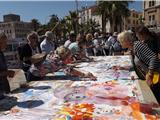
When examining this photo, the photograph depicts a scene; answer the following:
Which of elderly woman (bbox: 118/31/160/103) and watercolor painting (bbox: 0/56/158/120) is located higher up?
elderly woman (bbox: 118/31/160/103)

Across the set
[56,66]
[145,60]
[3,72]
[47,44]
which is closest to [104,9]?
[47,44]

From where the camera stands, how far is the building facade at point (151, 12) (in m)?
49.6

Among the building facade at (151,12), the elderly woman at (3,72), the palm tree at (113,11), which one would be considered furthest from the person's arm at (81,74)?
the building facade at (151,12)

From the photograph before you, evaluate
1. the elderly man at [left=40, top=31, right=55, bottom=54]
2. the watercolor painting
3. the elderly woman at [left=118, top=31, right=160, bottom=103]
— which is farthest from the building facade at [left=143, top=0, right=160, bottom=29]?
the watercolor painting

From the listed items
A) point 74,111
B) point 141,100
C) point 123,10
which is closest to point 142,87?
point 141,100

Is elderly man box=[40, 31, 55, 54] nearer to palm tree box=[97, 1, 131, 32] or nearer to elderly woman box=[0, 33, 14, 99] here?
elderly woman box=[0, 33, 14, 99]

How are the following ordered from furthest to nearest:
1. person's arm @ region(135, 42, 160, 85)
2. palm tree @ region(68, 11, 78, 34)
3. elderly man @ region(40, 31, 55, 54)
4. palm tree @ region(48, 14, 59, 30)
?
palm tree @ region(48, 14, 59, 30) < palm tree @ region(68, 11, 78, 34) < elderly man @ region(40, 31, 55, 54) < person's arm @ region(135, 42, 160, 85)

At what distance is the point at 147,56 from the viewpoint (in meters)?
3.32

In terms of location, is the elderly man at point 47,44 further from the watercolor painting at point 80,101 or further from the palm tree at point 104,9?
the palm tree at point 104,9

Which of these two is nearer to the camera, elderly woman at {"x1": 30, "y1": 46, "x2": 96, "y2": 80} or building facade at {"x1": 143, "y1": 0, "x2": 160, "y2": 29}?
elderly woman at {"x1": 30, "y1": 46, "x2": 96, "y2": 80}

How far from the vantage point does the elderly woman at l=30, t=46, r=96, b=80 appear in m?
4.20

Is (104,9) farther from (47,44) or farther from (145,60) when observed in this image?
(145,60)

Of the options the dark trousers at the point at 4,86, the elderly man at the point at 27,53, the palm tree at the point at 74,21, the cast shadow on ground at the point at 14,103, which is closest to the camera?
the cast shadow on ground at the point at 14,103

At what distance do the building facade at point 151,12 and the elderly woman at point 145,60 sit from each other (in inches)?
1800
